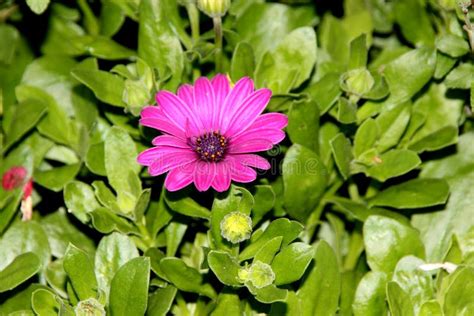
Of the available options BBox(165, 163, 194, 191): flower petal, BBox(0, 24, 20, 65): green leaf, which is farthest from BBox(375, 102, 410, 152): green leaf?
BBox(0, 24, 20, 65): green leaf

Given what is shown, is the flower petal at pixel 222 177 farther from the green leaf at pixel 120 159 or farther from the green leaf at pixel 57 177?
the green leaf at pixel 57 177

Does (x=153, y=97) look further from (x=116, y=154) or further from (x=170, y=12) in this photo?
(x=170, y=12)

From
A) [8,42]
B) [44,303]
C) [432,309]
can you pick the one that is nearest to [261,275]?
[432,309]

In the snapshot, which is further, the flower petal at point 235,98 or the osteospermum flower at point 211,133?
the flower petal at point 235,98

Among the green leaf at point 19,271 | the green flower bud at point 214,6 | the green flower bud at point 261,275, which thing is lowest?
the green leaf at point 19,271

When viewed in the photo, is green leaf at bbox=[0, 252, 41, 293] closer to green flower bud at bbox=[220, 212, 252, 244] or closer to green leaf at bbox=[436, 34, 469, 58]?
green flower bud at bbox=[220, 212, 252, 244]

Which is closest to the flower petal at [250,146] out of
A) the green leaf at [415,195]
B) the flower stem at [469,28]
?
the green leaf at [415,195]
